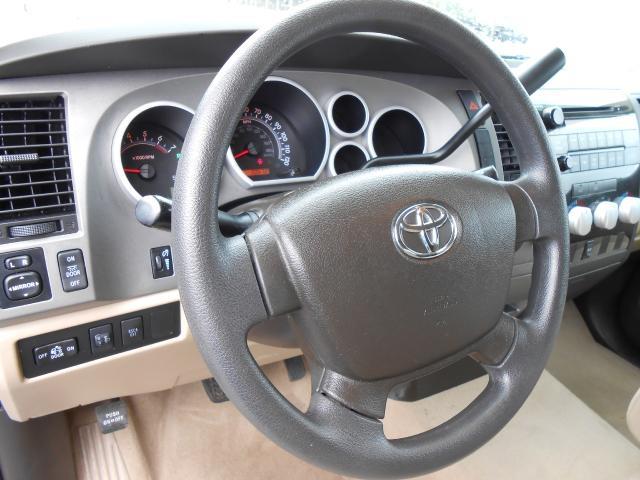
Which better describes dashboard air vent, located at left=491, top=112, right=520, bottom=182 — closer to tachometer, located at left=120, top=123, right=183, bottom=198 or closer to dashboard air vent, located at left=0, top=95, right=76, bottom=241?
tachometer, located at left=120, top=123, right=183, bottom=198

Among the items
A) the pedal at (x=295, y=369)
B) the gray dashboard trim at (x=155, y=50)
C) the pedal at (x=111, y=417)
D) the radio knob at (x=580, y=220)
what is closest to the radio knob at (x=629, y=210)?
the radio knob at (x=580, y=220)

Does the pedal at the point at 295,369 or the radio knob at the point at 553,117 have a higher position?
the radio knob at the point at 553,117

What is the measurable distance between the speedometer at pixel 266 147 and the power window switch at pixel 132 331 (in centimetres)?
34

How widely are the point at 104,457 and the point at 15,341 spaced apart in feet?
2.03

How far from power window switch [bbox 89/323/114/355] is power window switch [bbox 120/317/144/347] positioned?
0.8 inches

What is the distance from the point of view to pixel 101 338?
839mm

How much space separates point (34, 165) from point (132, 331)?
0.31 m

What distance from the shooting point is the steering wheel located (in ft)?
1.76

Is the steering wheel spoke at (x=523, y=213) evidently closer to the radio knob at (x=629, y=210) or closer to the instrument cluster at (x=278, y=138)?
the instrument cluster at (x=278, y=138)

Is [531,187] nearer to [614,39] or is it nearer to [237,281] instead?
[237,281]

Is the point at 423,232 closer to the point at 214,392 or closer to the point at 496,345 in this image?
the point at 496,345

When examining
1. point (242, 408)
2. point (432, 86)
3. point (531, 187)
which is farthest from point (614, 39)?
point (242, 408)

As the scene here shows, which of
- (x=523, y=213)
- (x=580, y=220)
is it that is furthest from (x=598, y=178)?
(x=523, y=213)

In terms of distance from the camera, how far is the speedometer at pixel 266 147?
1.00 meters
